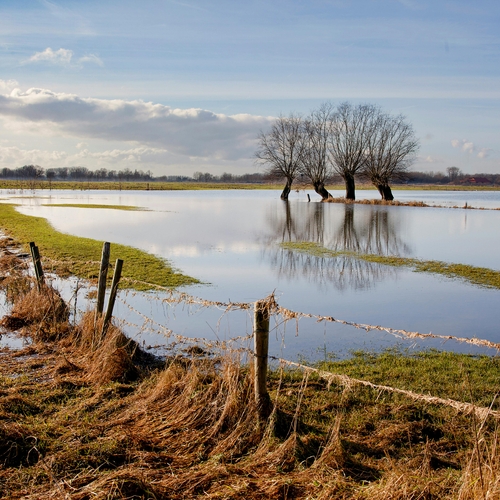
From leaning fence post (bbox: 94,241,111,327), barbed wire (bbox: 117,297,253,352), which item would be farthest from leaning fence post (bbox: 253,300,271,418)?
leaning fence post (bbox: 94,241,111,327)

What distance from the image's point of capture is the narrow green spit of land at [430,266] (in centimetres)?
A: 1745

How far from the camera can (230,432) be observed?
5.52 m

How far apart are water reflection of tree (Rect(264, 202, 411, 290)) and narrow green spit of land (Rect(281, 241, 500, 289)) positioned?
2.03 feet

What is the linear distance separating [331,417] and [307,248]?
18.6 m

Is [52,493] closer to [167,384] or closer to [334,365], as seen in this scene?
[167,384]

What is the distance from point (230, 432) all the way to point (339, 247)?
2022 cm

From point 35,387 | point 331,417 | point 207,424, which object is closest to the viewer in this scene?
point 207,424

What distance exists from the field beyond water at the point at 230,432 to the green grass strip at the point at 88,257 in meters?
5.03

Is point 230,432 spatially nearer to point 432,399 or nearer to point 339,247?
point 432,399

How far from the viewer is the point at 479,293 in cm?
1522

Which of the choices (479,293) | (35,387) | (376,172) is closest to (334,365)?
(35,387)

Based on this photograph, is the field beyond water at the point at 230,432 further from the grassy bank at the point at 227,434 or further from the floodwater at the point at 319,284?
the floodwater at the point at 319,284

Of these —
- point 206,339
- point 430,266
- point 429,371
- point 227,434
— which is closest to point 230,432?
point 227,434

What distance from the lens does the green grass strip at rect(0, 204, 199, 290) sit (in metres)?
16.5
